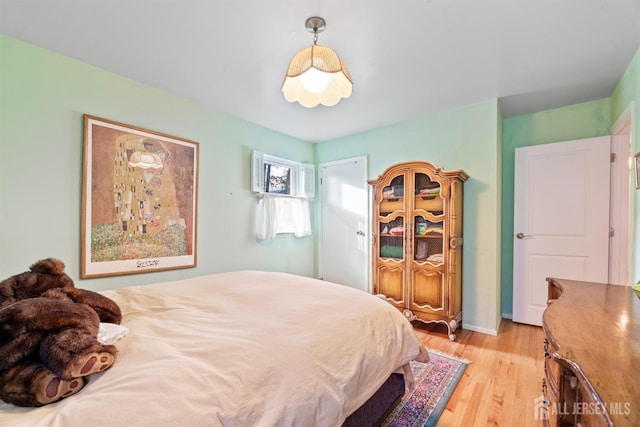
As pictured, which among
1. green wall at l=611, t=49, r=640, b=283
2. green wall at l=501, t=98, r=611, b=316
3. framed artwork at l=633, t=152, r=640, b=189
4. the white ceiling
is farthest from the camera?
green wall at l=501, t=98, r=611, b=316

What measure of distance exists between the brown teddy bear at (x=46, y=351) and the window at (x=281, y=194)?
8.00 feet

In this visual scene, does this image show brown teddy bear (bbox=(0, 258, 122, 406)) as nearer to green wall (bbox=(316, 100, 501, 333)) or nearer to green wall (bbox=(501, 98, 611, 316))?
green wall (bbox=(316, 100, 501, 333))

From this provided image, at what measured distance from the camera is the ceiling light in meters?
1.42

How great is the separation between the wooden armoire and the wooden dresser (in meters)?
1.31

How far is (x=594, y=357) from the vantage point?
743 millimetres

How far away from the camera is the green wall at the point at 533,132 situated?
2738 mm

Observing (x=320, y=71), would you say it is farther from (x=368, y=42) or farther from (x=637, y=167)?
(x=637, y=167)

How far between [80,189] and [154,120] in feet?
2.82

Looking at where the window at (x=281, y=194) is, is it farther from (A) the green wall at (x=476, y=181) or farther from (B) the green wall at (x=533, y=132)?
(B) the green wall at (x=533, y=132)

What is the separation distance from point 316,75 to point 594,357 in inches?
63.3

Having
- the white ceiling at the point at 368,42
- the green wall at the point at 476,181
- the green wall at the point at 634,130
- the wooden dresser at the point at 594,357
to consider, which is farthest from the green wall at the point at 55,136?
the green wall at the point at 634,130

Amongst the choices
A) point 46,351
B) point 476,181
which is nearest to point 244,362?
point 46,351

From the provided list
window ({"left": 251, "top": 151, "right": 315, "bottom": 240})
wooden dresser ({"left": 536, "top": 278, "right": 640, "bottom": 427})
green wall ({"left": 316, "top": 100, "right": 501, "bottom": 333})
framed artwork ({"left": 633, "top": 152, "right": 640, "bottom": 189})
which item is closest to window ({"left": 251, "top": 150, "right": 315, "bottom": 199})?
window ({"left": 251, "top": 151, "right": 315, "bottom": 240})

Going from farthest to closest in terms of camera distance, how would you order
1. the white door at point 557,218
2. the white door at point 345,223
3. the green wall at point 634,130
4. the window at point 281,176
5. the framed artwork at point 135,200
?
the white door at point 345,223
the window at point 281,176
the white door at point 557,218
the framed artwork at point 135,200
the green wall at point 634,130
